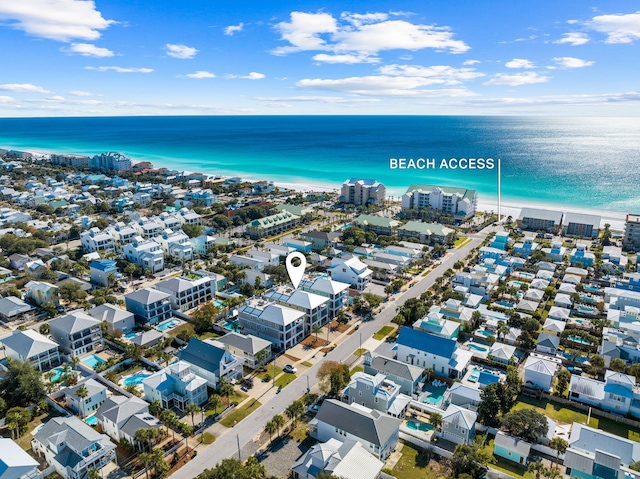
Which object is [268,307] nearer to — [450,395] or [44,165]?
[450,395]

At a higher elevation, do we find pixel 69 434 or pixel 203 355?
pixel 203 355

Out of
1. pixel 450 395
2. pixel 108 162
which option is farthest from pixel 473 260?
pixel 108 162

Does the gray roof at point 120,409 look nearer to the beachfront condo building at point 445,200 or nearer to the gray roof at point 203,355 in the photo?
the gray roof at point 203,355

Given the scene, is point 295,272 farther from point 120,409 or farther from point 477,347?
point 120,409

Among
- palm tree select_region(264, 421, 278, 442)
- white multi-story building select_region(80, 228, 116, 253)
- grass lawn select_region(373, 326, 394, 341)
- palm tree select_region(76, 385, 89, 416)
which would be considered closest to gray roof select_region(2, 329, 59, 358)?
palm tree select_region(76, 385, 89, 416)

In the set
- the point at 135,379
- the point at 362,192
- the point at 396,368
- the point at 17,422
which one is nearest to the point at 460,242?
the point at 362,192

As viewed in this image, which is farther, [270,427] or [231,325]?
[231,325]

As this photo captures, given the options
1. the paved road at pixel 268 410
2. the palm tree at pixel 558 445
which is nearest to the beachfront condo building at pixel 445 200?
the paved road at pixel 268 410
